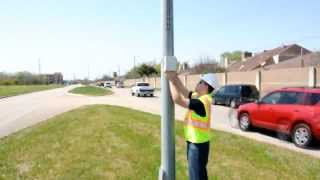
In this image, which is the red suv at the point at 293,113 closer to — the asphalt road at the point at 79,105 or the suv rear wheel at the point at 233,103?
the asphalt road at the point at 79,105

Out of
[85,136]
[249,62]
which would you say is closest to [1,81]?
[249,62]

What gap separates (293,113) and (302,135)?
2.47 feet

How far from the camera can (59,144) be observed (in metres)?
10.0

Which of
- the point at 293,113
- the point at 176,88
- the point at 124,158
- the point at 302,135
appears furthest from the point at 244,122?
the point at 176,88

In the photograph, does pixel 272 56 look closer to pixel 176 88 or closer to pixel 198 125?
pixel 198 125

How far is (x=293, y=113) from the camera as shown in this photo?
41.9 feet

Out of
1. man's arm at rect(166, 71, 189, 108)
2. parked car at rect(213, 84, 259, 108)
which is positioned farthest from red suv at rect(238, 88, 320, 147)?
parked car at rect(213, 84, 259, 108)

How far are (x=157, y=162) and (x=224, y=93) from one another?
23.7m

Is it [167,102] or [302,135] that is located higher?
[167,102]

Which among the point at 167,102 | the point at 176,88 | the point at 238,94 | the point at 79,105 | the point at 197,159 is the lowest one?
the point at 79,105

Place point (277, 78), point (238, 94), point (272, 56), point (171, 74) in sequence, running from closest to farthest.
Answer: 1. point (171, 74)
2. point (238, 94)
3. point (277, 78)
4. point (272, 56)

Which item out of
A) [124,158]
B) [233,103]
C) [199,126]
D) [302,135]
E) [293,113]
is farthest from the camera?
[233,103]

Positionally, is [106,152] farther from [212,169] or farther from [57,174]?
[212,169]

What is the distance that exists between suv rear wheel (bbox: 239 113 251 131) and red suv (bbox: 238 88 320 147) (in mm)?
475
